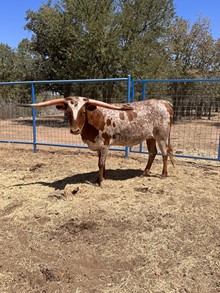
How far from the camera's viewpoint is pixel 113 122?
550 centimetres

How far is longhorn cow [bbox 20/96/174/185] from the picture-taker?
4992 mm

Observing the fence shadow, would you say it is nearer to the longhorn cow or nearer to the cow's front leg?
the cow's front leg

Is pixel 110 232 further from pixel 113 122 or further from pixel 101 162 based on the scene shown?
pixel 113 122

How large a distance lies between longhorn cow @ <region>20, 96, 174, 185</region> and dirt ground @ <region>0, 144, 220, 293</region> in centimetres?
79

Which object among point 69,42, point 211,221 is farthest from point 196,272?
point 69,42

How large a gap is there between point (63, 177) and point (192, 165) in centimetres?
317

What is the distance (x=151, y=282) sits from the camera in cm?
289

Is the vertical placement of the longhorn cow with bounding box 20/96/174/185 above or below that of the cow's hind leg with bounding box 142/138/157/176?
above

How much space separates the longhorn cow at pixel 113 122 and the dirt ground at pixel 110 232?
0.79m

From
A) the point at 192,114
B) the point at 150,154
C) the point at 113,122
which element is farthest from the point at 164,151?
the point at 192,114

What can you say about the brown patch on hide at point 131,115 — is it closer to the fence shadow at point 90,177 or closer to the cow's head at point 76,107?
the cow's head at point 76,107

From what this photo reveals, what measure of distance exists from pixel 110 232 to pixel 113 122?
2.25 metres

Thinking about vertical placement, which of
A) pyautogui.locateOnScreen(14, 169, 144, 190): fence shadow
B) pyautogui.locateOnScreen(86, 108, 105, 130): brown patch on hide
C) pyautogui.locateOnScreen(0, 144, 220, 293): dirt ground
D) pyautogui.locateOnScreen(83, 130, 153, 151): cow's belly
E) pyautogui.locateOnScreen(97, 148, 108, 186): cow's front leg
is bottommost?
pyautogui.locateOnScreen(0, 144, 220, 293): dirt ground

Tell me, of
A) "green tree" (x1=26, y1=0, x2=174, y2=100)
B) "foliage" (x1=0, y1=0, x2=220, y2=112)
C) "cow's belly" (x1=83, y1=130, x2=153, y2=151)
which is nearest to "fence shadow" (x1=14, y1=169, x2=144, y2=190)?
"cow's belly" (x1=83, y1=130, x2=153, y2=151)
